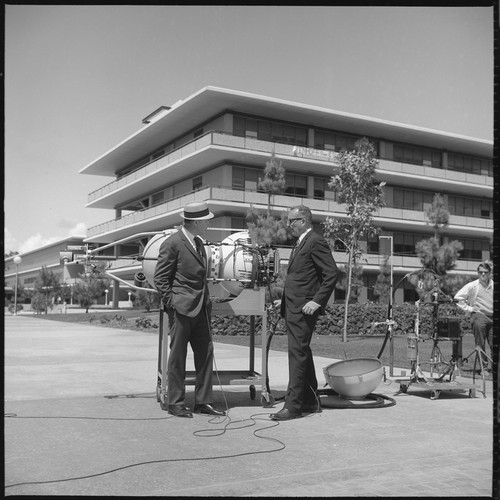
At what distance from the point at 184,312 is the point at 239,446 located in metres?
1.90

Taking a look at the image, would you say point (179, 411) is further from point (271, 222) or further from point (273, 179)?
point (273, 179)

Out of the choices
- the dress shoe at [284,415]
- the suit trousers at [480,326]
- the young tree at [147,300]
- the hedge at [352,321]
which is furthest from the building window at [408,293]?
the dress shoe at [284,415]

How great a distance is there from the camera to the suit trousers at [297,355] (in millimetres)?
6855

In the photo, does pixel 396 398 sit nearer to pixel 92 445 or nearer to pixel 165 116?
pixel 92 445

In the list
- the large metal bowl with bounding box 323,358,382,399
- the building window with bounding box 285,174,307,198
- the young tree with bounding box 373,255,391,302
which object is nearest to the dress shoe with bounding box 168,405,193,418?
the large metal bowl with bounding box 323,358,382,399

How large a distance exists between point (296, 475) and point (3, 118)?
10.0ft

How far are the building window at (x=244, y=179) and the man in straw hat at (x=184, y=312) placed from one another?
38.5m

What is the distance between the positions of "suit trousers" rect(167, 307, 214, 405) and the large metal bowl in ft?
5.59

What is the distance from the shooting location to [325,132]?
5072 cm

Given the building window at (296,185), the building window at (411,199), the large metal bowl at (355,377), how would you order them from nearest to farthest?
1. the large metal bowl at (355,377)
2. the building window at (296,185)
3. the building window at (411,199)

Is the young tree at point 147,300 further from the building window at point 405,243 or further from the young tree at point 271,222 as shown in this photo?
the building window at point 405,243

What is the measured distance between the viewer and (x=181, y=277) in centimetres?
711

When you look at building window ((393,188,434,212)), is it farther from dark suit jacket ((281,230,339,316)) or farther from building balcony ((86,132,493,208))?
dark suit jacket ((281,230,339,316))

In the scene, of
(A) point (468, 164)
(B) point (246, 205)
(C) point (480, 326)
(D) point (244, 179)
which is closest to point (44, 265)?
(D) point (244, 179)
